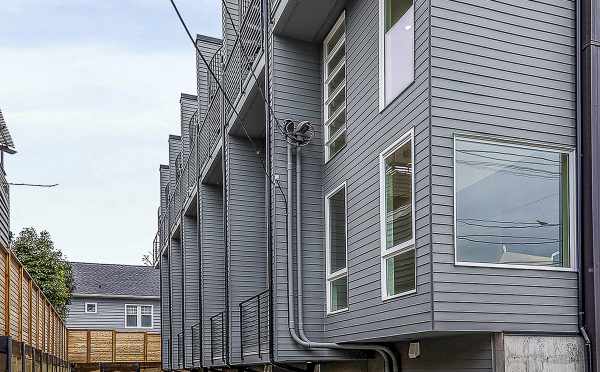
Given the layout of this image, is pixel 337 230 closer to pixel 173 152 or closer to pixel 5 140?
pixel 5 140

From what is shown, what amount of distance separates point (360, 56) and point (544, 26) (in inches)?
88.6

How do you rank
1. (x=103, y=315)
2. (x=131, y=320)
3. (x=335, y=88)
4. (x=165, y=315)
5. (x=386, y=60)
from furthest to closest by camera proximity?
1. (x=131, y=320)
2. (x=103, y=315)
3. (x=165, y=315)
4. (x=335, y=88)
5. (x=386, y=60)

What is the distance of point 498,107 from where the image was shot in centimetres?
677

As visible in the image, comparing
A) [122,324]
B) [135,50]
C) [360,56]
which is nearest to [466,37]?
[360,56]

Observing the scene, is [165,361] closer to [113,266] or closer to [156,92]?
[156,92]

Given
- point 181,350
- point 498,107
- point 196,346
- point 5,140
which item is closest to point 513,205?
point 498,107

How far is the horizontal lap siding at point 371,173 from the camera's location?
6.57m

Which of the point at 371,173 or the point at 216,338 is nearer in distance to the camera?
the point at 371,173

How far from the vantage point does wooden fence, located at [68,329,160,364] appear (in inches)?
1137

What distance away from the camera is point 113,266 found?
135ft

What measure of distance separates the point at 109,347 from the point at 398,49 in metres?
24.7

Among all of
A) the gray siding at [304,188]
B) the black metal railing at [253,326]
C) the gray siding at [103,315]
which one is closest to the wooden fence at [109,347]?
the gray siding at [103,315]

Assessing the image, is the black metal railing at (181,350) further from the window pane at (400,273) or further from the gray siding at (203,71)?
the window pane at (400,273)

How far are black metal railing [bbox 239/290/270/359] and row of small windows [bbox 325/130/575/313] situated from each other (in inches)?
146
